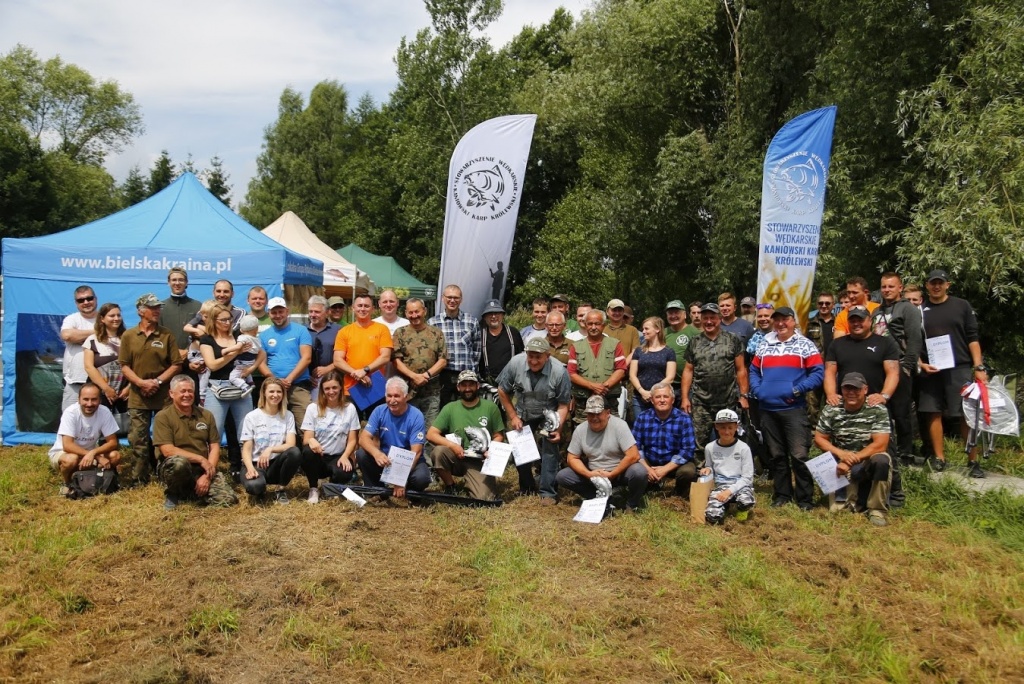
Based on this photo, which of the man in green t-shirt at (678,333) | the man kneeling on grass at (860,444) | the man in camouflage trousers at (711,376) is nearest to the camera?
the man kneeling on grass at (860,444)

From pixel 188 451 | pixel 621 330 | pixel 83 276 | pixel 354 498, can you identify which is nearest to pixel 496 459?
pixel 354 498

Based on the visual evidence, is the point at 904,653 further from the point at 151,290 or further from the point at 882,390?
the point at 151,290

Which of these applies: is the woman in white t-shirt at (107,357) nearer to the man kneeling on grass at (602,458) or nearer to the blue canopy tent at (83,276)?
the blue canopy tent at (83,276)

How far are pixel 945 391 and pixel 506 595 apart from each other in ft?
17.2

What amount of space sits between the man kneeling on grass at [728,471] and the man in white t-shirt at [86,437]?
5.26 m

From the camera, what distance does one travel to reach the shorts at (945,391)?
7586 mm

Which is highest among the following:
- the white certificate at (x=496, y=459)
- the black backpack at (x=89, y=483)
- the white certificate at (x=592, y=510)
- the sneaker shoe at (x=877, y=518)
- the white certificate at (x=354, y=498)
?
Result: the white certificate at (x=496, y=459)

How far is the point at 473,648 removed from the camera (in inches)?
164

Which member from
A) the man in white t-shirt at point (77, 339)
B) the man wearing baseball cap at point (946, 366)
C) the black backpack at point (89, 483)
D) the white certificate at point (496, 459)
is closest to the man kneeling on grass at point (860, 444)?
the man wearing baseball cap at point (946, 366)

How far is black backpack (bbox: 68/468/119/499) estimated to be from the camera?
7.01 m

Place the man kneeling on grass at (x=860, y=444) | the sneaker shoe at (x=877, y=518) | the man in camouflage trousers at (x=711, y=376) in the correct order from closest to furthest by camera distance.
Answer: the sneaker shoe at (x=877, y=518), the man kneeling on grass at (x=860, y=444), the man in camouflage trousers at (x=711, y=376)

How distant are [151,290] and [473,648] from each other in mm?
7027

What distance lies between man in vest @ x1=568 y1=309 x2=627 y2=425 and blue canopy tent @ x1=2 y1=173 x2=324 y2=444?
395 cm

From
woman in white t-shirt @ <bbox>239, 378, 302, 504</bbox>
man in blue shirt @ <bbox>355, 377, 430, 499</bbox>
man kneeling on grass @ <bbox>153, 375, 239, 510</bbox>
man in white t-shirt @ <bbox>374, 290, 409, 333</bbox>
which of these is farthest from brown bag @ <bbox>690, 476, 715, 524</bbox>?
man kneeling on grass @ <bbox>153, 375, 239, 510</bbox>
